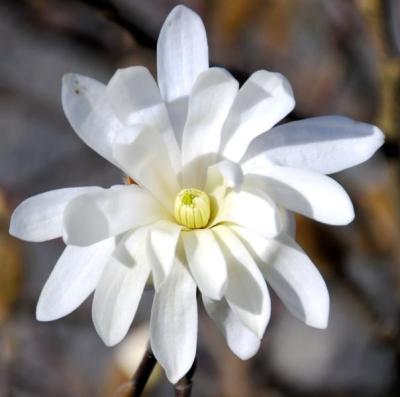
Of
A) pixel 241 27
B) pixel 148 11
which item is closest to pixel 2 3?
pixel 148 11

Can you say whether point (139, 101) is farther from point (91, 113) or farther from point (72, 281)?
point (72, 281)

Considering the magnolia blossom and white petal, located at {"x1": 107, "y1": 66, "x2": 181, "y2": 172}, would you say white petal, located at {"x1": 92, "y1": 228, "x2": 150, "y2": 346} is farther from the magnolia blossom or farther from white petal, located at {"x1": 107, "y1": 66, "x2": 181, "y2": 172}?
white petal, located at {"x1": 107, "y1": 66, "x2": 181, "y2": 172}

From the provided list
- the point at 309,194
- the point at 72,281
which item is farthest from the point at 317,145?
the point at 72,281

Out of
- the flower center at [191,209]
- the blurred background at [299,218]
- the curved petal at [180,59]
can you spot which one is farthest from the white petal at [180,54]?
the blurred background at [299,218]

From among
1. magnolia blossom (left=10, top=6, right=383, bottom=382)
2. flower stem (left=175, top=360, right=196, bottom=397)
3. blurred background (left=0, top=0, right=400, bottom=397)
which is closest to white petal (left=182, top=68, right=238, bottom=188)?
magnolia blossom (left=10, top=6, right=383, bottom=382)

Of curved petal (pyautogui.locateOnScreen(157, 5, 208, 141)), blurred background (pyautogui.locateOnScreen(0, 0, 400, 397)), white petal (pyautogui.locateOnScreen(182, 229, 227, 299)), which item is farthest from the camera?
blurred background (pyautogui.locateOnScreen(0, 0, 400, 397))

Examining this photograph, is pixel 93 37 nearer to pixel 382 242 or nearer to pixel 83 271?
pixel 382 242

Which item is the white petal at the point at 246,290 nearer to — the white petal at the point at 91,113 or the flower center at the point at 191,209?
the flower center at the point at 191,209
